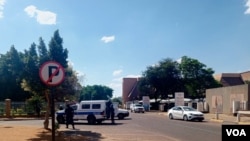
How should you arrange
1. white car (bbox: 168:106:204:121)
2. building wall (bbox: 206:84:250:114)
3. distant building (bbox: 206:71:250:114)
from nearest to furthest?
white car (bbox: 168:106:204:121), distant building (bbox: 206:71:250:114), building wall (bbox: 206:84:250:114)

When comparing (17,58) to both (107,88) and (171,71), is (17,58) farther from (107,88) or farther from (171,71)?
(107,88)

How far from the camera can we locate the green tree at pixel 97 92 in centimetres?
13075

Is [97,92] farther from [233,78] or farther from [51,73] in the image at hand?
[51,73]

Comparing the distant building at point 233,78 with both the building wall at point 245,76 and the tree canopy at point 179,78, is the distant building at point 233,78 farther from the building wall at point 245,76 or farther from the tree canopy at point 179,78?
the tree canopy at point 179,78

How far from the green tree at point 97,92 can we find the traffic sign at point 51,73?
4739 inches

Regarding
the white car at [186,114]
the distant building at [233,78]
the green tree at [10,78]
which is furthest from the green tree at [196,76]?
the white car at [186,114]

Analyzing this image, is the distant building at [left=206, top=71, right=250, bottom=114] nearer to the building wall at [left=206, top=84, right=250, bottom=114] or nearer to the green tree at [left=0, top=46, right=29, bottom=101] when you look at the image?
the building wall at [left=206, top=84, right=250, bottom=114]

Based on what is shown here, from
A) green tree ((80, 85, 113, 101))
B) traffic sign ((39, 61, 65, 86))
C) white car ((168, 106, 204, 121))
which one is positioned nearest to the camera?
traffic sign ((39, 61, 65, 86))

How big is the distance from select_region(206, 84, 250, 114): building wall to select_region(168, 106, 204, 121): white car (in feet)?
19.3

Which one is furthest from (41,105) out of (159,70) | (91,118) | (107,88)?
(107,88)

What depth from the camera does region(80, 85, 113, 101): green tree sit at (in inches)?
5148

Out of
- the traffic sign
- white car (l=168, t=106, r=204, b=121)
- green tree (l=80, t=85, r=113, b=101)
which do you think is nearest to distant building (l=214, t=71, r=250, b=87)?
green tree (l=80, t=85, r=113, b=101)

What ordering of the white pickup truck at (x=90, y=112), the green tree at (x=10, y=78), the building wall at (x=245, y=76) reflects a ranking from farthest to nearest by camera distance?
Result: the building wall at (x=245, y=76)
the green tree at (x=10, y=78)
the white pickup truck at (x=90, y=112)

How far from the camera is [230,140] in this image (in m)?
5.31
